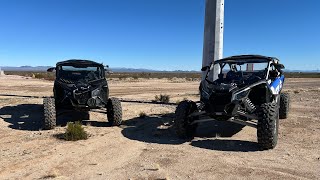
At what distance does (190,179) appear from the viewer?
19.7 feet

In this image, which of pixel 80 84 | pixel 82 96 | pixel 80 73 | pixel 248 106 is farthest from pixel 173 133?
pixel 80 73

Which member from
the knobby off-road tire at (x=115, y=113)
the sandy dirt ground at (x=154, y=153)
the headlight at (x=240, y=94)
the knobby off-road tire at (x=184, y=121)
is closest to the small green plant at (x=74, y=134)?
the sandy dirt ground at (x=154, y=153)

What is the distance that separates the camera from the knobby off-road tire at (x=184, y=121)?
9.06 m

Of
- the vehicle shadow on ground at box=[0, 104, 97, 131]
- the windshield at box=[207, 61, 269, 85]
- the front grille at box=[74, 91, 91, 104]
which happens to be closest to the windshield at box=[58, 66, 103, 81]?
the front grille at box=[74, 91, 91, 104]

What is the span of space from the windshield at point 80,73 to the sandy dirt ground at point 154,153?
1.48m

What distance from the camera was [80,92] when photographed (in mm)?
10758

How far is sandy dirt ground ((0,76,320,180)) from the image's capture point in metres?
6.35

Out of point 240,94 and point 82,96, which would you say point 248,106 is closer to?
point 240,94

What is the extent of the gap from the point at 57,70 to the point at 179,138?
5.11 meters

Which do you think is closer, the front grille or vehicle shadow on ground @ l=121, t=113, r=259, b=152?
vehicle shadow on ground @ l=121, t=113, r=259, b=152

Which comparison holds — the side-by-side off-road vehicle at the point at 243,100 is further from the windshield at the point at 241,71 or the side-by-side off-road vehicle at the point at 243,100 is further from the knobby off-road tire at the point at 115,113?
the knobby off-road tire at the point at 115,113

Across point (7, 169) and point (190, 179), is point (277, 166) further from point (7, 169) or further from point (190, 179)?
point (7, 169)

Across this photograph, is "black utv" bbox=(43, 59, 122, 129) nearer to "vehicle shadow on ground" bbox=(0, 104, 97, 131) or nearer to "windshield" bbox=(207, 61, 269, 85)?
"vehicle shadow on ground" bbox=(0, 104, 97, 131)

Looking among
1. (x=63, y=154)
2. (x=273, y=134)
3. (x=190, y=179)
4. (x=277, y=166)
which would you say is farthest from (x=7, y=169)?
(x=273, y=134)
